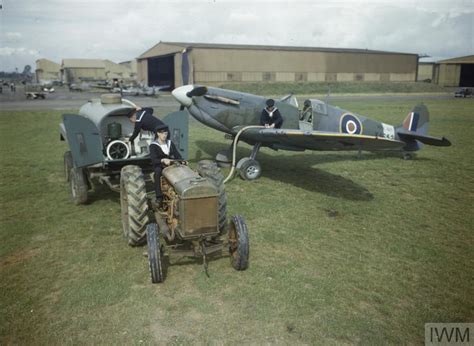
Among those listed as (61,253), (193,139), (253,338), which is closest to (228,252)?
(253,338)

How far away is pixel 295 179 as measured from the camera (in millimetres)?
10758

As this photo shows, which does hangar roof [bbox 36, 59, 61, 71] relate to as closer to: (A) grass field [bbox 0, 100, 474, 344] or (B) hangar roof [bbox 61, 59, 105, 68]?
(B) hangar roof [bbox 61, 59, 105, 68]

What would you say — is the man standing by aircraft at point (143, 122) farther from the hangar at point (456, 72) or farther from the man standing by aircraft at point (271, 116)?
the hangar at point (456, 72)

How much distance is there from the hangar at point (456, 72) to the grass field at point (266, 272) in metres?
54.8

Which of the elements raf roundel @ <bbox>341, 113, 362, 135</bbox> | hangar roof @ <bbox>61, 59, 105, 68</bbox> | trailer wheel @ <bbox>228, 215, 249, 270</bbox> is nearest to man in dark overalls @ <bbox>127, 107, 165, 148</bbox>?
trailer wheel @ <bbox>228, 215, 249, 270</bbox>

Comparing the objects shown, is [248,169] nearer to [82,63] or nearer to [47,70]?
[82,63]

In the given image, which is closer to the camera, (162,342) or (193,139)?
(162,342)

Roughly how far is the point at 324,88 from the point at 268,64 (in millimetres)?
12524

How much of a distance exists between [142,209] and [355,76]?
73430 millimetres

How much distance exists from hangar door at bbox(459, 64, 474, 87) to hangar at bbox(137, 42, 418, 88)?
15.5m

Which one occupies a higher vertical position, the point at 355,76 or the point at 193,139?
the point at 355,76

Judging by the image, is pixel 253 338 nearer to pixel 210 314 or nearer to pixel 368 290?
pixel 210 314

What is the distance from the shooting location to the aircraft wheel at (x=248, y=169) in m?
10.4

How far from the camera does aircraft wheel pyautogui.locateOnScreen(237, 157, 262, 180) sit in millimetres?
10358
